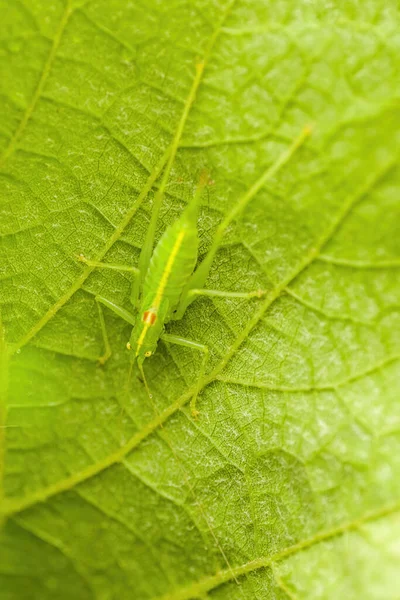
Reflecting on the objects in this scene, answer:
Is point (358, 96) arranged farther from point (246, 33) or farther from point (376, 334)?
point (376, 334)

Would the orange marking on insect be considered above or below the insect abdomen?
below

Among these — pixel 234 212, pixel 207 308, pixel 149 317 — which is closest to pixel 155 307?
pixel 149 317

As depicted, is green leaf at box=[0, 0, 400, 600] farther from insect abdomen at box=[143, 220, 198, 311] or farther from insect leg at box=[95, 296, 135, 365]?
insect abdomen at box=[143, 220, 198, 311]

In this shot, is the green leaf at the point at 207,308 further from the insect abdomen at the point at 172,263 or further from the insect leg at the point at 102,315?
the insect abdomen at the point at 172,263

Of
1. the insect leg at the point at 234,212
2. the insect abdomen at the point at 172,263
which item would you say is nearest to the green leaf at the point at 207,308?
the insect leg at the point at 234,212

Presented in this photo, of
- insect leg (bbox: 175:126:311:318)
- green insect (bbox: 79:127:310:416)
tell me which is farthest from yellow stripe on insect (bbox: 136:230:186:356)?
insect leg (bbox: 175:126:311:318)

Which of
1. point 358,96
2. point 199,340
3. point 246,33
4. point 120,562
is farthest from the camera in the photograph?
point 199,340

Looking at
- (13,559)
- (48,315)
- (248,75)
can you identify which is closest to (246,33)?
(248,75)

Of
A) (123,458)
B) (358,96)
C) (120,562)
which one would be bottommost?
(120,562)
